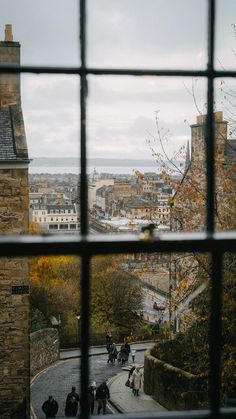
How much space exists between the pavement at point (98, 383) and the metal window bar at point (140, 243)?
9487 millimetres

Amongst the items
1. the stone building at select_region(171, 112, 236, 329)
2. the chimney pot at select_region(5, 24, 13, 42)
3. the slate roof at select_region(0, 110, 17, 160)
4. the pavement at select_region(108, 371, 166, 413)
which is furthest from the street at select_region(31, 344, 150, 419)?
the chimney pot at select_region(5, 24, 13, 42)

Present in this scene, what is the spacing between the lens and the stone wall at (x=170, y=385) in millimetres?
8875

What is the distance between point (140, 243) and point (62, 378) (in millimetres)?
14858

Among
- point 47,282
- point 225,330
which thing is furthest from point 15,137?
point 47,282

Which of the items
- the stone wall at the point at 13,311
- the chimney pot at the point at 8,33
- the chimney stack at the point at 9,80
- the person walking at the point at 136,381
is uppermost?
the chimney pot at the point at 8,33

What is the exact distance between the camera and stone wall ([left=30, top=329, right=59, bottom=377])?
1616 centimetres

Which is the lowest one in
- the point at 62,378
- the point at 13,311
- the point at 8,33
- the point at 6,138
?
the point at 62,378

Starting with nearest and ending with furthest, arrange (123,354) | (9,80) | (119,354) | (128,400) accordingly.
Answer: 1. (9,80)
2. (128,400)
3. (123,354)
4. (119,354)

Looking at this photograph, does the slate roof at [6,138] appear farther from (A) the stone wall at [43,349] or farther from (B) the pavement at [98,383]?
(A) the stone wall at [43,349]

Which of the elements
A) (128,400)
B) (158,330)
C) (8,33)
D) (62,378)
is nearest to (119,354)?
(62,378)

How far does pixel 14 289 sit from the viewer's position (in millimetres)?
8148

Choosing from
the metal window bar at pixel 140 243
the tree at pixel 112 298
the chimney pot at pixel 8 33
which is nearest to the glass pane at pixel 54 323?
the tree at pixel 112 298

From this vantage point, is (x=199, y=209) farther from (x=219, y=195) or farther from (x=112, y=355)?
(x=112, y=355)

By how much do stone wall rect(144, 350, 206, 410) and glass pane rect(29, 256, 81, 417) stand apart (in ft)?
10.5
